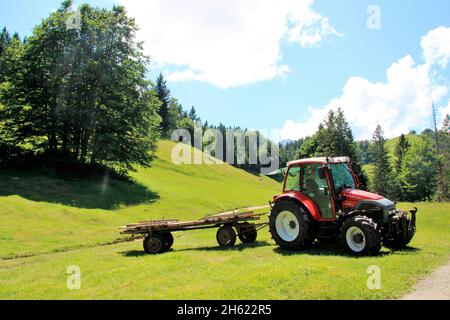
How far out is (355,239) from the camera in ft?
40.5

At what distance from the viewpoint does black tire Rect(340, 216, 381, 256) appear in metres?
11.7

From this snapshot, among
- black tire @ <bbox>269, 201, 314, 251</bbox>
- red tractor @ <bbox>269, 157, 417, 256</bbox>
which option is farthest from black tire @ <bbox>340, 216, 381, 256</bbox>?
black tire @ <bbox>269, 201, 314, 251</bbox>

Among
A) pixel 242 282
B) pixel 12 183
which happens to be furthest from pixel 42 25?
pixel 242 282

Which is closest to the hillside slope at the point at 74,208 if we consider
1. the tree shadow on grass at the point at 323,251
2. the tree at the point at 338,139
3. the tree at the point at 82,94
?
the tree at the point at 82,94

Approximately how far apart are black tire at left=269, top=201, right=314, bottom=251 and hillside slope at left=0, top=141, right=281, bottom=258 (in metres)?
11.6

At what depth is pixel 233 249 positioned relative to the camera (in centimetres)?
1462

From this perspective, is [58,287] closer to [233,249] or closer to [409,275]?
[233,249]

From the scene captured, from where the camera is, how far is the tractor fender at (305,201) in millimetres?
13309

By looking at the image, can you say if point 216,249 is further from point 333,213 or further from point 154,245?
point 333,213

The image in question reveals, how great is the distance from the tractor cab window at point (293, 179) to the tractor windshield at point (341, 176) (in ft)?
4.58

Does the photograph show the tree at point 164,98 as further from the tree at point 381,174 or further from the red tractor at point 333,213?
the red tractor at point 333,213

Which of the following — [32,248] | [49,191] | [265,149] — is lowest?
[32,248]

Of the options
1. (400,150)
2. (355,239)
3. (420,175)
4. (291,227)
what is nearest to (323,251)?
(355,239)
